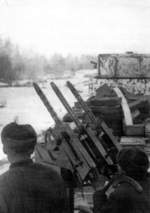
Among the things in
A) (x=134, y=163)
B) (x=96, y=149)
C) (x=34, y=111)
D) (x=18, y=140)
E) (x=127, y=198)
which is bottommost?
(x=34, y=111)

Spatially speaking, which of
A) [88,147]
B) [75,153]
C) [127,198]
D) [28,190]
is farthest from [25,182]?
[88,147]

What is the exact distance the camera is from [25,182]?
2.54 meters

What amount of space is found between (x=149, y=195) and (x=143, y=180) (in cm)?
11

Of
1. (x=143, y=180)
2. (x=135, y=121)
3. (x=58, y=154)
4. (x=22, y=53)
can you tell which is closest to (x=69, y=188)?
(x=58, y=154)

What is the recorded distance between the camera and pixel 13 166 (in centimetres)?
261

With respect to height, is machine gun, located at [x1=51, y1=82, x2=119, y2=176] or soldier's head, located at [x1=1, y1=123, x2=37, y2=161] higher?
soldier's head, located at [x1=1, y1=123, x2=37, y2=161]

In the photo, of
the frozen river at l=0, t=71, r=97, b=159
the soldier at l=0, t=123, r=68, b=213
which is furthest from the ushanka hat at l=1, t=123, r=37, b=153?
the frozen river at l=0, t=71, r=97, b=159

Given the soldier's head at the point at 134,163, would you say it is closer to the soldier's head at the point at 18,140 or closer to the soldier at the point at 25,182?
the soldier at the point at 25,182

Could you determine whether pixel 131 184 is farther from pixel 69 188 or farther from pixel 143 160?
pixel 69 188

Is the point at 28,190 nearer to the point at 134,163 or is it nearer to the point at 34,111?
the point at 134,163

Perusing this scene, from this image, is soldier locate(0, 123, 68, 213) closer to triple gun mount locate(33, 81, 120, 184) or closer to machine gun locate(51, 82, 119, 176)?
triple gun mount locate(33, 81, 120, 184)

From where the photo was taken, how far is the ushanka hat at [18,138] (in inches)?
105

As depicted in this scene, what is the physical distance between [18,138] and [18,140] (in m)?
0.01

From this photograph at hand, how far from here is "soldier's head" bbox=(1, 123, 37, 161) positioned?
8.72 feet
